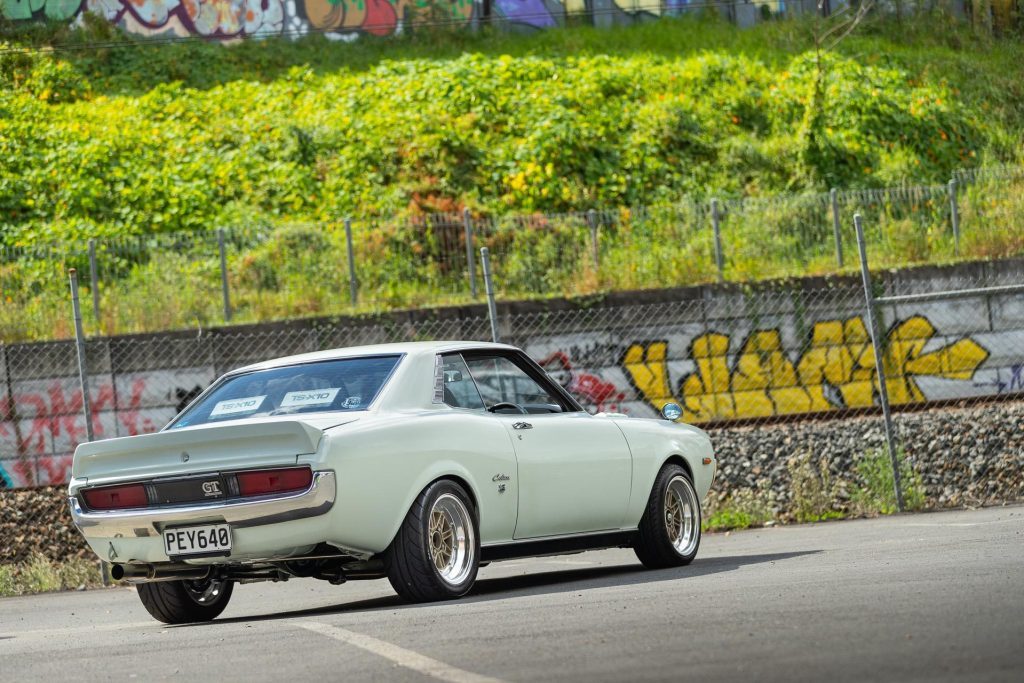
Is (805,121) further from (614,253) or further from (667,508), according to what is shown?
(667,508)

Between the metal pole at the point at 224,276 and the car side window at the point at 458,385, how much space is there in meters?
10.5

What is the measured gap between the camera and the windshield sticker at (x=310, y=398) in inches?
318

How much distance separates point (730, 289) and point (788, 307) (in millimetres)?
752

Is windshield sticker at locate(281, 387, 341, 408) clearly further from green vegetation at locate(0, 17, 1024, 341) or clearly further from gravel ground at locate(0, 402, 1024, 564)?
green vegetation at locate(0, 17, 1024, 341)

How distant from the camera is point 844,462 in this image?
14719 millimetres

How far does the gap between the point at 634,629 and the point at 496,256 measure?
1402cm

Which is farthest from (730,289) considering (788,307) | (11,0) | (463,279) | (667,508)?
(11,0)

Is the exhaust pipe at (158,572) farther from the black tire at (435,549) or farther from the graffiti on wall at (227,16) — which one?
the graffiti on wall at (227,16)

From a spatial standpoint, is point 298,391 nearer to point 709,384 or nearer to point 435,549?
point 435,549

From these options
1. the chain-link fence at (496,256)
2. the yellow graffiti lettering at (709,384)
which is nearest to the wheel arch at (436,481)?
the yellow graffiti lettering at (709,384)

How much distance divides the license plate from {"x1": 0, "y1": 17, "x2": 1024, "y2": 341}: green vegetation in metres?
11.2

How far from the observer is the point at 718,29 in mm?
32688

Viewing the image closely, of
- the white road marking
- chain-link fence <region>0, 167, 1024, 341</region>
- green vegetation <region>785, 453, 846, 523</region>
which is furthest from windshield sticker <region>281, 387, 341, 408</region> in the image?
chain-link fence <region>0, 167, 1024, 341</region>

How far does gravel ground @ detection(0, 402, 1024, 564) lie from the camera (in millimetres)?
13812
